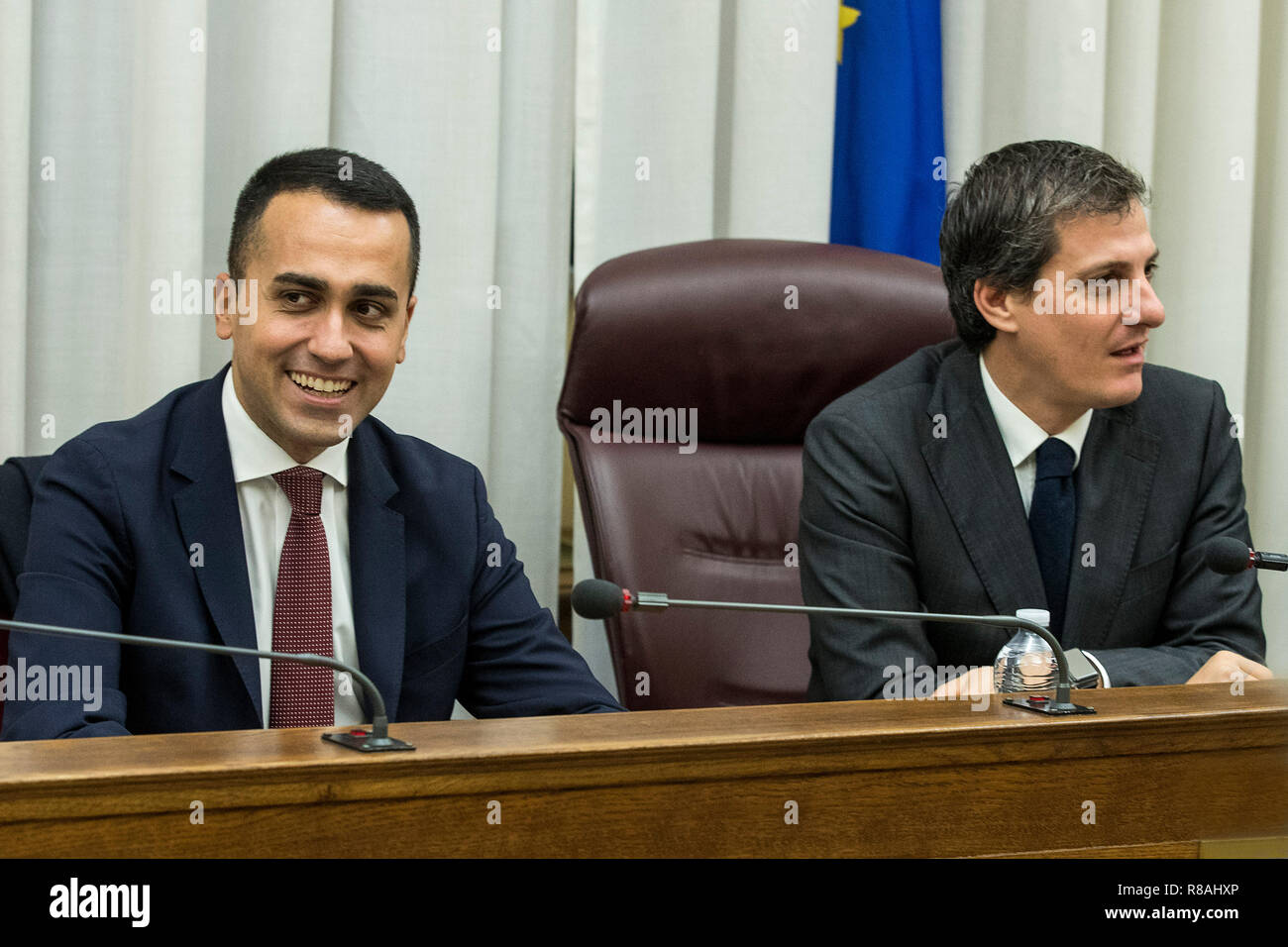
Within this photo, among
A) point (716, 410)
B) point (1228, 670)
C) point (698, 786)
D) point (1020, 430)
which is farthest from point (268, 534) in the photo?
point (1228, 670)

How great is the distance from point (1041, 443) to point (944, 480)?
0.53 ft

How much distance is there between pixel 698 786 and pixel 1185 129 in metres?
2.37

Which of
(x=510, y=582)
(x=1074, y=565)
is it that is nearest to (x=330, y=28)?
(x=510, y=582)

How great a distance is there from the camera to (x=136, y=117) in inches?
91.4

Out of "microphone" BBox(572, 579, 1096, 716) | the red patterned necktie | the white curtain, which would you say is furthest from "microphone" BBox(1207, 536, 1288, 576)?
the white curtain

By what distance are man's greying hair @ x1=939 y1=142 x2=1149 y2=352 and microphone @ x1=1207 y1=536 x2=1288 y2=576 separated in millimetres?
586

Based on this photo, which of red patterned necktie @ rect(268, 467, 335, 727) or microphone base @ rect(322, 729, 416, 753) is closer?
microphone base @ rect(322, 729, 416, 753)

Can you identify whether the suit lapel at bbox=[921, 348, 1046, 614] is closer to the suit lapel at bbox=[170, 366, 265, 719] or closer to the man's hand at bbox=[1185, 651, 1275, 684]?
the man's hand at bbox=[1185, 651, 1275, 684]

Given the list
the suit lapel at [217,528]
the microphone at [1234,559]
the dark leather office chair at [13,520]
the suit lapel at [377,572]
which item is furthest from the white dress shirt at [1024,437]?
the dark leather office chair at [13,520]

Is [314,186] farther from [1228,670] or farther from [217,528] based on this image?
[1228,670]

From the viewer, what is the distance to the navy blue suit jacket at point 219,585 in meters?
1.54

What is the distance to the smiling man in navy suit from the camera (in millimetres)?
1574

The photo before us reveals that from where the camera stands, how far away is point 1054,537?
1954 millimetres
